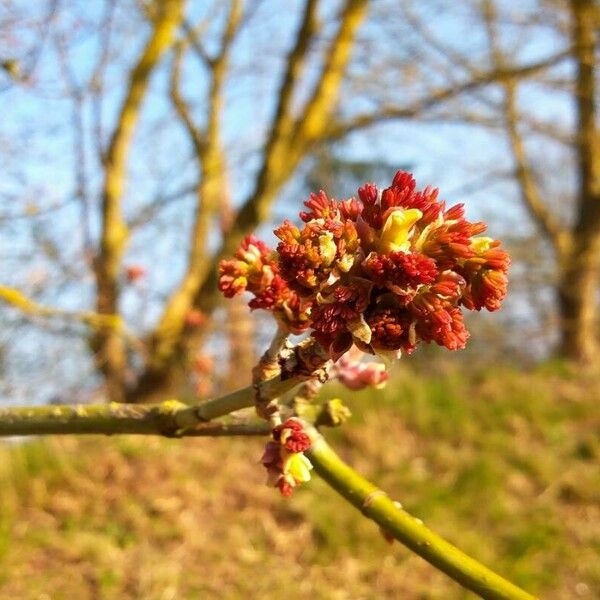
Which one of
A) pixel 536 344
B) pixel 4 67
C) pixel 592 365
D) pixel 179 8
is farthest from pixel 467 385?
pixel 536 344

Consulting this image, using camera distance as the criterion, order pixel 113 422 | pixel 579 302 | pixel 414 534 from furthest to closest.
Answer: pixel 579 302 < pixel 113 422 < pixel 414 534

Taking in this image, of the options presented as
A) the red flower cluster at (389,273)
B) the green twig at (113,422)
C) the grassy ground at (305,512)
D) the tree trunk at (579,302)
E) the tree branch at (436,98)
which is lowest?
the grassy ground at (305,512)

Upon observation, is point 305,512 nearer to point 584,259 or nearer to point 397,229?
point 397,229

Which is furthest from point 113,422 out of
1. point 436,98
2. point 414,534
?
point 436,98

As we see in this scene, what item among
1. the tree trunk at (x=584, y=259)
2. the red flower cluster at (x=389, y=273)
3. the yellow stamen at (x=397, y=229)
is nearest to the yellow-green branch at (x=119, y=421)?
the red flower cluster at (x=389, y=273)

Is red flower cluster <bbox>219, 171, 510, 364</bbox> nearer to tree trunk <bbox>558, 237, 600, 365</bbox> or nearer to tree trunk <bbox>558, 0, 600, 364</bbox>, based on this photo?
tree trunk <bbox>558, 0, 600, 364</bbox>

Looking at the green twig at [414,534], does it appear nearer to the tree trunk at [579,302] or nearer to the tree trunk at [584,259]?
the tree trunk at [584,259]
